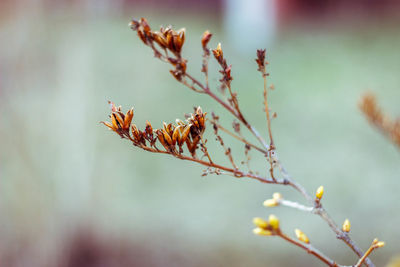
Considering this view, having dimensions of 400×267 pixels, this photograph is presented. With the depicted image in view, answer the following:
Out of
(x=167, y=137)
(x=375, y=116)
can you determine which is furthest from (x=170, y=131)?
A: (x=375, y=116)

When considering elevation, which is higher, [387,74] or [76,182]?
[387,74]

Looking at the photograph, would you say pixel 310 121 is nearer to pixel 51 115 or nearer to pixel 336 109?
pixel 336 109

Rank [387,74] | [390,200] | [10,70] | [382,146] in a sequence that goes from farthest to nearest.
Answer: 1. [387,74]
2. [382,146]
3. [390,200]
4. [10,70]

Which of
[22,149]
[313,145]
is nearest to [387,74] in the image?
[313,145]

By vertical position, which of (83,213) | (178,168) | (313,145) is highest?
(313,145)

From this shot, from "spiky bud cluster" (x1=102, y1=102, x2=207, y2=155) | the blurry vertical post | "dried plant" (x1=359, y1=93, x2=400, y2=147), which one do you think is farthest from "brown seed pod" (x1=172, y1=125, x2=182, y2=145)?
the blurry vertical post

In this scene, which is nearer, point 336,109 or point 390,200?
point 390,200

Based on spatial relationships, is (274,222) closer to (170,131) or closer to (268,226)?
(268,226)

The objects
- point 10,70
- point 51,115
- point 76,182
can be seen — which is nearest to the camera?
point 10,70

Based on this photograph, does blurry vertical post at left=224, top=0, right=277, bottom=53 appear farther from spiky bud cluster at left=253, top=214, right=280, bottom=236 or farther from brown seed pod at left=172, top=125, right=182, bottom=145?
spiky bud cluster at left=253, top=214, right=280, bottom=236
